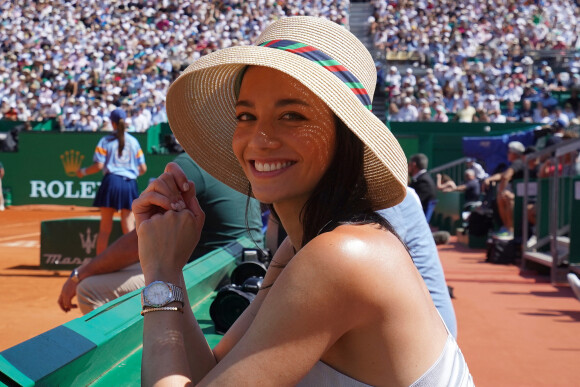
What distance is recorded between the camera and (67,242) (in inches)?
321

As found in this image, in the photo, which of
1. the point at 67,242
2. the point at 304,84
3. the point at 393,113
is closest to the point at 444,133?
the point at 393,113

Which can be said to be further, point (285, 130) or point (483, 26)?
point (483, 26)

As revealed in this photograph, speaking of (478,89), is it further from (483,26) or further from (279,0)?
(279,0)

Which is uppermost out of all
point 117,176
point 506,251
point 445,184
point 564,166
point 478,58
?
point 478,58

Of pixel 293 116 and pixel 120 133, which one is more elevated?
pixel 293 116

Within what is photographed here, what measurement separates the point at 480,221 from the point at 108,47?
18.7m

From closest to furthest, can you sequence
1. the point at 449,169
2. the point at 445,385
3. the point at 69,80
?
the point at 445,385 → the point at 449,169 → the point at 69,80

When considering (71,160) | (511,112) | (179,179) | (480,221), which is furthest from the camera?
(511,112)

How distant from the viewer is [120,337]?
1.96 m

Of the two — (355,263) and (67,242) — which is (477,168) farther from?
(355,263)

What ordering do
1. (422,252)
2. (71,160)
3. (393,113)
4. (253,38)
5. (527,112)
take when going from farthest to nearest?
(253,38) < (527,112) < (393,113) < (71,160) < (422,252)

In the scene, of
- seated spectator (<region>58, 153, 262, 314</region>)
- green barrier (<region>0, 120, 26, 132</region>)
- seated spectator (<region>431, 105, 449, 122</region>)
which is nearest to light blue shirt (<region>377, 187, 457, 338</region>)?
seated spectator (<region>58, 153, 262, 314</region>)

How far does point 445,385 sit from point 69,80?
24.8 meters

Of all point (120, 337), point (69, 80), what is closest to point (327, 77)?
point (120, 337)
